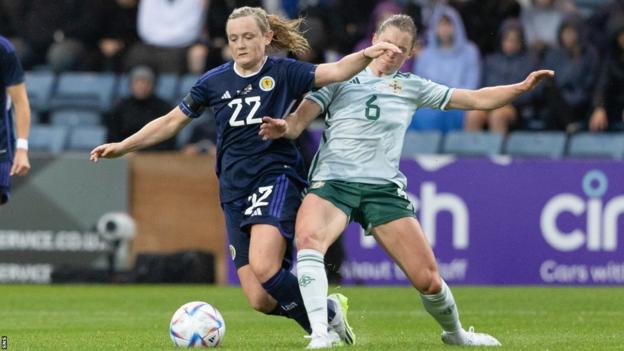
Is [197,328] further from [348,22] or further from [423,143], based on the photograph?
[348,22]

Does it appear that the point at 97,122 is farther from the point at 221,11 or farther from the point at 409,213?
the point at 409,213

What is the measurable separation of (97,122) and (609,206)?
6614 millimetres

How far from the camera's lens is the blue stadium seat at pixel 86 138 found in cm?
1775

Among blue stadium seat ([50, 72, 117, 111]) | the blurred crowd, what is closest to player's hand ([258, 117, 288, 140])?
the blurred crowd

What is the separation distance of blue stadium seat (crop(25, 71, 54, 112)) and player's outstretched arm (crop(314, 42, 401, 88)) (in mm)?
10773

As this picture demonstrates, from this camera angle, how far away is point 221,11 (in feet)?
63.6

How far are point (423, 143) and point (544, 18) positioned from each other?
10.1 feet

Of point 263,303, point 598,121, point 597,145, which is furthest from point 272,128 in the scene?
point 598,121

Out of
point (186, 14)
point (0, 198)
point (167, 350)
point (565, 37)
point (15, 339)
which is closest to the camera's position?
point (167, 350)

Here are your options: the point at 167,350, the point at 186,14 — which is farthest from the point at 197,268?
the point at 167,350

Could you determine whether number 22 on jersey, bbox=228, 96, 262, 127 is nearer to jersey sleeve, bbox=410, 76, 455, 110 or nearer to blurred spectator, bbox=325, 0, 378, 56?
jersey sleeve, bbox=410, 76, 455, 110

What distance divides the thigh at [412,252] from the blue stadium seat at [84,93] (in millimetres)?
10606

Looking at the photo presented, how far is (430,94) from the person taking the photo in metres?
9.13

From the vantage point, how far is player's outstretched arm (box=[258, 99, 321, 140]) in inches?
330
